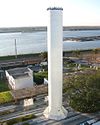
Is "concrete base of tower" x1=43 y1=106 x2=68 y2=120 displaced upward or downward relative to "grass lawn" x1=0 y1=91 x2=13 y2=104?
downward

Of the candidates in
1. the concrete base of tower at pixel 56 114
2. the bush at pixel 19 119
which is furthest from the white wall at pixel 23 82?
the concrete base of tower at pixel 56 114

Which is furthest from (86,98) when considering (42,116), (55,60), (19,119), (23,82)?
(23,82)

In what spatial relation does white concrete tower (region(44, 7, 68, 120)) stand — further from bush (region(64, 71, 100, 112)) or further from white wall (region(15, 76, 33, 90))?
white wall (region(15, 76, 33, 90))

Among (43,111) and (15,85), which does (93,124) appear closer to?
(43,111)

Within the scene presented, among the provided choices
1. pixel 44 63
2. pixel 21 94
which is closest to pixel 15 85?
pixel 21 94

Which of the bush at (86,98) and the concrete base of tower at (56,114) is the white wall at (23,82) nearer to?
the bush at (86,98)

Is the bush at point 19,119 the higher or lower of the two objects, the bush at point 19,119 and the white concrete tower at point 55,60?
the lower

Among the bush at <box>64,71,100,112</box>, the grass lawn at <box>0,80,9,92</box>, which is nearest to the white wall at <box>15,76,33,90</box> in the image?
the grass lawn at <box>0,80,9,92</box>

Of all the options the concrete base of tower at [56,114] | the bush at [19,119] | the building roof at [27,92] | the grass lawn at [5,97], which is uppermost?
the building roof at [27,92]
